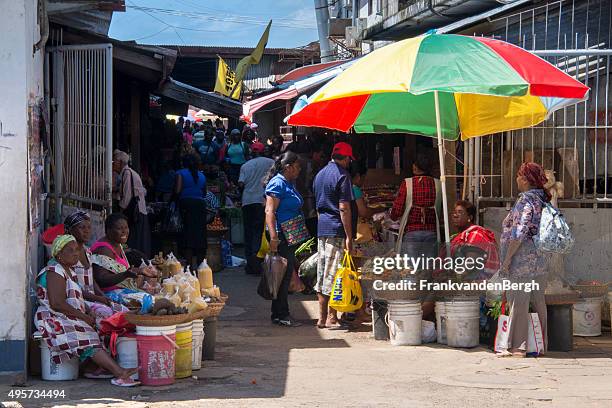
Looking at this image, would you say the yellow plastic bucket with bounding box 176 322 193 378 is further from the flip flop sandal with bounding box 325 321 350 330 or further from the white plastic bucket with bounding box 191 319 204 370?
the flip flop sandal with bounding box 325 321 350 330

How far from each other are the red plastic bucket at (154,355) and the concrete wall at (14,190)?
0.98 m

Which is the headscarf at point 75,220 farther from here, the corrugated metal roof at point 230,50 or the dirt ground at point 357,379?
the corrugated metal roof at point 230,50

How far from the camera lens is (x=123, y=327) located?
7.64 metres

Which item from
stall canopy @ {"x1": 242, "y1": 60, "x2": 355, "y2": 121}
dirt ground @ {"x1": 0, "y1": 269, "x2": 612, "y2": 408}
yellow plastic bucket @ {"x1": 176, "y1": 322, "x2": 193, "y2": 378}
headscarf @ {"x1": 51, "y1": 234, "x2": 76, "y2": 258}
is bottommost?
dirt ground @ {"x1": 0, "y1": 269, "x2": 612, "y2": 408}

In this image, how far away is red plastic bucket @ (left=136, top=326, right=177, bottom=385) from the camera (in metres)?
7.32

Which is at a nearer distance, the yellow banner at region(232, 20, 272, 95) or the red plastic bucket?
the red plastic bucket

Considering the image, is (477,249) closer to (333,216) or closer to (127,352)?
(333,216)

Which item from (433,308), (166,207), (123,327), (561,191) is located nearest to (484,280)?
(433,308)

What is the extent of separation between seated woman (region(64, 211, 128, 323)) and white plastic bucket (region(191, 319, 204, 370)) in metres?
0.62

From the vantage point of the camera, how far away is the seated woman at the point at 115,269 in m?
8.23

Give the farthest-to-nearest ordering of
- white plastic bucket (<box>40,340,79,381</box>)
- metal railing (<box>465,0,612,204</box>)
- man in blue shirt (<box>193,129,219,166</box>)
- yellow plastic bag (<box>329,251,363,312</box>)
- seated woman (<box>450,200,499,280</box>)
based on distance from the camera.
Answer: man in blue shirt (<box>193,129,219,166</box>), metal railing (<box>465,0,612,204</box>), yellow plastic bag (<box>329,251,363,312</box>), seated woman (<box>450,200,499,280</box>), white plastic bucket (<box>40,340,79,381</box>)

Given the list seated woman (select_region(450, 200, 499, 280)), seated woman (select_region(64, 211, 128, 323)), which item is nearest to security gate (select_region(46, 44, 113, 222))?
seated woman (select_region(64, 211, 128, 323))

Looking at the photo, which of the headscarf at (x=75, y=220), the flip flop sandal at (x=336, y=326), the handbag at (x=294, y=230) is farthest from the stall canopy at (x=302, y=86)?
the headscarf at (x=75, y=220)

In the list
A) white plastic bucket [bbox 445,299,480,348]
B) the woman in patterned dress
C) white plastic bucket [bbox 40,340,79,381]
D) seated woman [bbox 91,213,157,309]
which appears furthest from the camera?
white plastic bucket [bbox 445,299,480,348]
